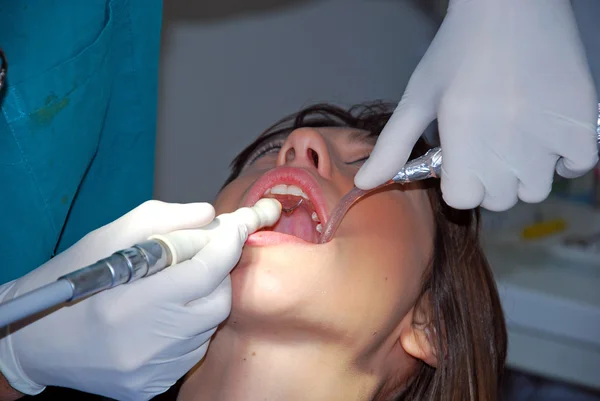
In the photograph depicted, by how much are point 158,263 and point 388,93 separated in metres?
2.10

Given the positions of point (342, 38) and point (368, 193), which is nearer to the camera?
point (368, 193)

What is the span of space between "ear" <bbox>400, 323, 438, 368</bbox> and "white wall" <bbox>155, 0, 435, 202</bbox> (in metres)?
1.03

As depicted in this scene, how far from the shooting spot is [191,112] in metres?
2.17

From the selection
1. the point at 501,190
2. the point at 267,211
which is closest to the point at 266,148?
the point at 267,211

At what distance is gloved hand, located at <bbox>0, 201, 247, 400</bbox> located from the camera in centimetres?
111

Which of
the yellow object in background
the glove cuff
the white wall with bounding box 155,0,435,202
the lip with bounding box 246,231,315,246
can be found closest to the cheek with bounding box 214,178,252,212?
the lip with bounding box 246,231,315,246

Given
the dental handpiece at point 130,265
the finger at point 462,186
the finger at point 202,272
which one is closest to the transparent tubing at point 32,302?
the dental handpiece at point 130,265

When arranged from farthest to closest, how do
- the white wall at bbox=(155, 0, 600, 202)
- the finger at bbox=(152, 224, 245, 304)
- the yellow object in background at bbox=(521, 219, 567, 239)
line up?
the yellow object in background at bbox=(521, 219, 567, 239) < the white wall at bbox=(155, 0, 600, 202) < the finger at bbox=(152, 224, 245, 304)

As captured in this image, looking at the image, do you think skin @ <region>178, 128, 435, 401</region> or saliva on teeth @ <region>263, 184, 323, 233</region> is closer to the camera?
skin @ <region>178, 128, 435, 401</region>

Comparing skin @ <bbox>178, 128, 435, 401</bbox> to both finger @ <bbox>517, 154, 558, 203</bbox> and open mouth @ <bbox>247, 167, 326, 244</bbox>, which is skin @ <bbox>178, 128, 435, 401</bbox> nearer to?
open mouth @ <bbox>247, 167, 326, 244</bbox>

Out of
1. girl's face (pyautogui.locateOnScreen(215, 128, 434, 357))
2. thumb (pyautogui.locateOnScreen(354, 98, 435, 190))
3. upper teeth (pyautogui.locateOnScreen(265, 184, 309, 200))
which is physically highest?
thumb (pyautogui.locateOnScreen(354, 98, 435, 190))

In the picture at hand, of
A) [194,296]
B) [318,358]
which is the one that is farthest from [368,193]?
[194,296]

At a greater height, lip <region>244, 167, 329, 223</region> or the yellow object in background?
lip <region>244, 167, 329, 223</region>

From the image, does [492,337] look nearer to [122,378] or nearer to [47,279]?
[122,378]
